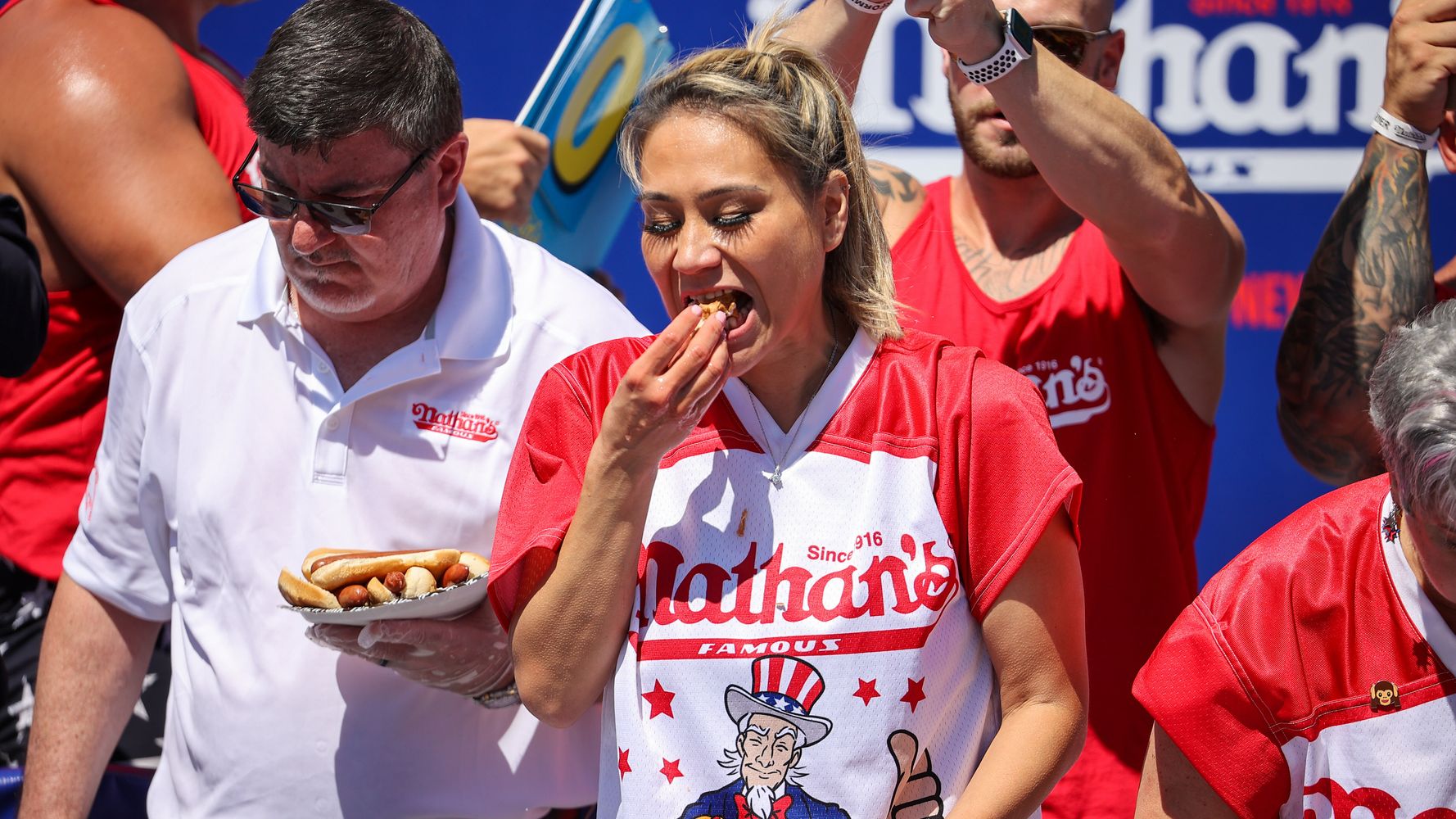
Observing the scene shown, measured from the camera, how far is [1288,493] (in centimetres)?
376

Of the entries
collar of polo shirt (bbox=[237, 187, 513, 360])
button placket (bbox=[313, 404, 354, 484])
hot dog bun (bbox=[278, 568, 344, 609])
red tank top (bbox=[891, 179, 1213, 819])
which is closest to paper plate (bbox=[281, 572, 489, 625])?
hot dog bun (bbox=[278, 568, 344, 609])

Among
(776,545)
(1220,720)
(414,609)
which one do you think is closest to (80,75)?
(414,609)

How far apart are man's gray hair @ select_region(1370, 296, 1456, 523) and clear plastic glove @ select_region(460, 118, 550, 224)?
180 cm

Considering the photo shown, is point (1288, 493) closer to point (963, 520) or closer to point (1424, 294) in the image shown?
point (1424, 294)

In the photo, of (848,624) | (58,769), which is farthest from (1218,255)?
(58,769)

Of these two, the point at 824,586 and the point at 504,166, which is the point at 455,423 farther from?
the point at 504,166

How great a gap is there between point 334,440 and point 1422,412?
150 centimetres

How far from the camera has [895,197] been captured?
2.84 metres

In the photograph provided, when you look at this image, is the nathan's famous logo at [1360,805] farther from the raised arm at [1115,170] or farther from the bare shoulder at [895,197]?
the bare shoulder at [895,197]

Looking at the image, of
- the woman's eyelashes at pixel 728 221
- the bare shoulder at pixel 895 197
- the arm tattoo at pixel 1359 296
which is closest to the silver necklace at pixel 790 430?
the woman's eyelashes at pixel 728 221

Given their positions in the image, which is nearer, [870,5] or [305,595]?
[305,595]

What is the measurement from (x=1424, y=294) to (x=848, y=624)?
1.38 m

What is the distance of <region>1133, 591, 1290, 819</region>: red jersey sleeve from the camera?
1731 millimetres

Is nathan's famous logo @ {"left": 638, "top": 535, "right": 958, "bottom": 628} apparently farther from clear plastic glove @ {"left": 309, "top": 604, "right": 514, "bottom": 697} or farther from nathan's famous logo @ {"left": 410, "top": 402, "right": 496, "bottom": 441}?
nathan's famous logo @ {"left": 410, "top": 402, "right": 496, "bottom": 441}
